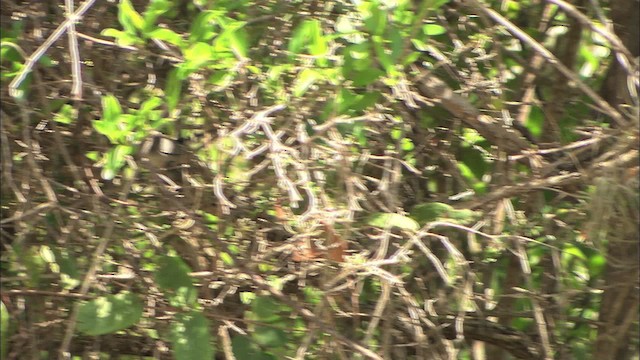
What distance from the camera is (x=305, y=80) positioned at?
134 cm

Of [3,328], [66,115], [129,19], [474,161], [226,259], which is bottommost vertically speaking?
[3,328]

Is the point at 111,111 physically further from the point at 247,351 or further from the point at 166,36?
the point at 247,351

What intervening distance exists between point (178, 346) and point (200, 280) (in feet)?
0.46

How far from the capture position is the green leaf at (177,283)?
58.4 inches

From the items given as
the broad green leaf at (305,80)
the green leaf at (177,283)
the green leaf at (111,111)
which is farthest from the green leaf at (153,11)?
the green leaf at (177,283)

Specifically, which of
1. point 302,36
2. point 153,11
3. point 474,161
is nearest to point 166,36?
point 153,11

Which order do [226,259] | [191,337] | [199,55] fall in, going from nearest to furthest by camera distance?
1. [199,55]
2. [191,337]
3. [226,259]

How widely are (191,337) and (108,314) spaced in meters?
0.14

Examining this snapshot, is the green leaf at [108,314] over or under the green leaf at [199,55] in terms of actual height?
under

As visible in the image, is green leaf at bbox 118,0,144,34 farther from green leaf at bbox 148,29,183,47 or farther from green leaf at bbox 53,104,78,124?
green leaf at bbox 53,104,78,124

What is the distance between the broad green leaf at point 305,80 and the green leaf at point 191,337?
0.40 metres

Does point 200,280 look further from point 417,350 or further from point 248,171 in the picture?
point 417,350

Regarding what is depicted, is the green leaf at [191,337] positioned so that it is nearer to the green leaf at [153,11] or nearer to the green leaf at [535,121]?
the green leaf at [153,11]

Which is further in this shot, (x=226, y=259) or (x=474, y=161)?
(x=474, y=161)
